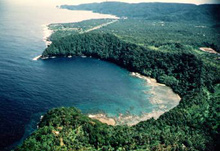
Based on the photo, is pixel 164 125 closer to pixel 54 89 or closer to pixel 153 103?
pixel 153 103

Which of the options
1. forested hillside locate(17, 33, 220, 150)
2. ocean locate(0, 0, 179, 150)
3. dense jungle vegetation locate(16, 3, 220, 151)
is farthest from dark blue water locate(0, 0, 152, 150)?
forested hillside locate(17, 33, 220, 150)

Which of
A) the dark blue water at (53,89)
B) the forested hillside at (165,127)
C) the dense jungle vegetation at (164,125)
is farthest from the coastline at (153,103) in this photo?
the forested hillside at (165,127)

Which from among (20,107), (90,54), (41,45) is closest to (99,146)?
(20,107)

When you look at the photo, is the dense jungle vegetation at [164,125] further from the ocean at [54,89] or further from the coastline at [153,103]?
the ocean at [54,89]

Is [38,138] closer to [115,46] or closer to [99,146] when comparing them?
[99,146]

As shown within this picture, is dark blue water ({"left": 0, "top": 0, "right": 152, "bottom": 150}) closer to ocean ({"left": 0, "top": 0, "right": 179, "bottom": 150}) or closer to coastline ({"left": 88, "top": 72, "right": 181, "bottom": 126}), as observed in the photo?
ocean ({"left": 0, "top": 0, "right": 179, "bottom": 150})
